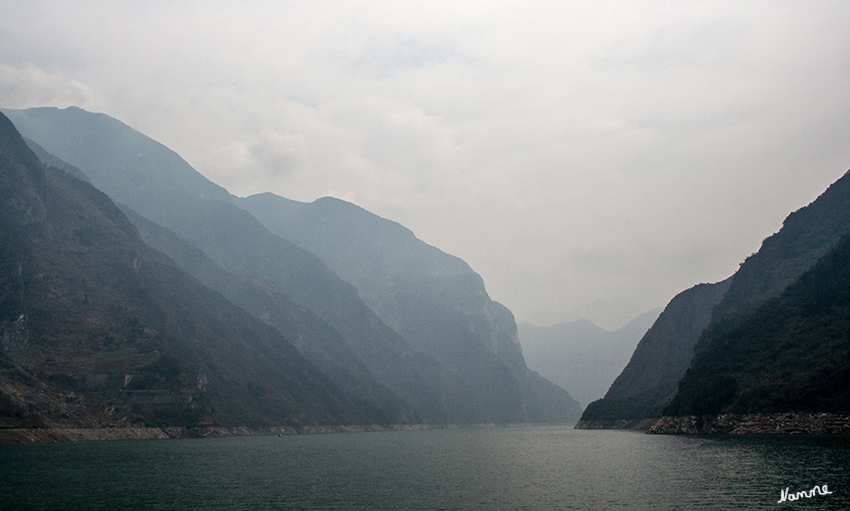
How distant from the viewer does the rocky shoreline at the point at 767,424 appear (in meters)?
114

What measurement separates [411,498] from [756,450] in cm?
6122

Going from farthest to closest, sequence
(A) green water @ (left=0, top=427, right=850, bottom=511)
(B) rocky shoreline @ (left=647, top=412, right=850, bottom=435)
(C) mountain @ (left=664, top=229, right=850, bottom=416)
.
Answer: (C) mountain @ (left=664, top=229, right=850, bottom=416), (B) rocky shoreline @ (left=647, top=412, right=850, bottom=435), (A) green water @ (left=0, top=427, right=850, bottom=511)

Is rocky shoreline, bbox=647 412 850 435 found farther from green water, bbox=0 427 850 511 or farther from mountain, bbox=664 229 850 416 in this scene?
green water, bbox=0 427 850 511

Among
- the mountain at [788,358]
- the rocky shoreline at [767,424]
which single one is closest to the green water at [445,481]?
the rocky shoreline at [767,424]

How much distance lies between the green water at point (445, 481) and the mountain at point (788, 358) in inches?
681

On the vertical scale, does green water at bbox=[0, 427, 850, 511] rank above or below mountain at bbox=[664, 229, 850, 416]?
below

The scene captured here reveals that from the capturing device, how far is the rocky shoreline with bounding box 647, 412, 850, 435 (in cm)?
11356

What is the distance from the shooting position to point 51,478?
251 feet

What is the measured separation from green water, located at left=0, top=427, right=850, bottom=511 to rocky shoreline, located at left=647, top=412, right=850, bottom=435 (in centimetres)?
831

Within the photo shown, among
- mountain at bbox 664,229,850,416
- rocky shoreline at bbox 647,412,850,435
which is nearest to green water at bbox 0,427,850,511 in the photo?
rocky shoreline at bbox 647,412,850,435

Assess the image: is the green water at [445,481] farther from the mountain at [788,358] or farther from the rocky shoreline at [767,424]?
the mountain at [788,358]

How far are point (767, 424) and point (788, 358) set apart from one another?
18.7 metres

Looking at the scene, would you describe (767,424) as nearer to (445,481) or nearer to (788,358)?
(788,358)

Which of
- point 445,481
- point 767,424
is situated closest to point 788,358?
point 767,424
